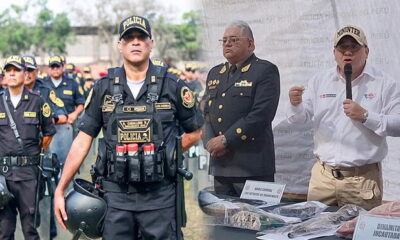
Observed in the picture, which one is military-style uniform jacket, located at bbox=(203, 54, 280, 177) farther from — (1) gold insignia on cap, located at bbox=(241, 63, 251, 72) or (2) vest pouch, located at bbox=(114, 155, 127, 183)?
(2) vest pouch, located at bbox=(114, 155, 127, 183)

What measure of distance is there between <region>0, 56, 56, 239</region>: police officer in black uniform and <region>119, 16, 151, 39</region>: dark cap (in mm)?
2465

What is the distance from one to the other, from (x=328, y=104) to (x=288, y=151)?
45 cm

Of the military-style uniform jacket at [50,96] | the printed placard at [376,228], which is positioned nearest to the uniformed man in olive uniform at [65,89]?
the military-style uniform jacket at [50,96]

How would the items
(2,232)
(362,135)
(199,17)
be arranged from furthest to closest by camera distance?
(2,232) < (199,17) < (362,135)

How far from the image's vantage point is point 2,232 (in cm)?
592

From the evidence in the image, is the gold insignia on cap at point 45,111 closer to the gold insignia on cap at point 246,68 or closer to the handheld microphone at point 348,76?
the gold insignia on cap at point 246,68

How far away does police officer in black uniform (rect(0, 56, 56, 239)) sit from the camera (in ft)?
19.3

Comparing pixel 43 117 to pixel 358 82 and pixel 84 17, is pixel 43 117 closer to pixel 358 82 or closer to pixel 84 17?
pixel 358 82

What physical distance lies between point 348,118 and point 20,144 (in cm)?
318

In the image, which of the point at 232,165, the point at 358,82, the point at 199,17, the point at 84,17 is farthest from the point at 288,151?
the point at 84,17

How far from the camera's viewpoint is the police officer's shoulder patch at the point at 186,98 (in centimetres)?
383

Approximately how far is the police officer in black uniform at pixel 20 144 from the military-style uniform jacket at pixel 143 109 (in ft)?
7.30

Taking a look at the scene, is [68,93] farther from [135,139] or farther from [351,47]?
[351,47]

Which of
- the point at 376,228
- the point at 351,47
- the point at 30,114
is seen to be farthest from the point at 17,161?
the point at 376,228
